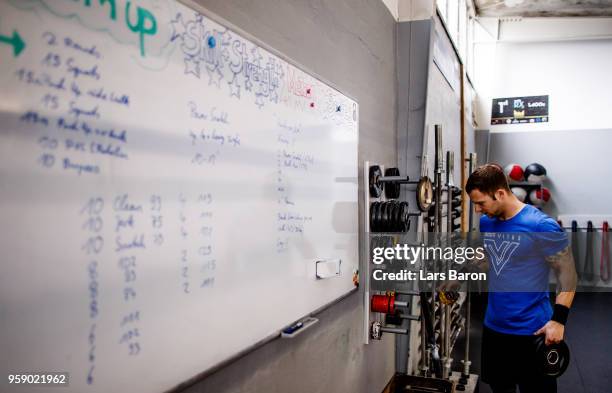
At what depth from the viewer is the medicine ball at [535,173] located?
197 inches

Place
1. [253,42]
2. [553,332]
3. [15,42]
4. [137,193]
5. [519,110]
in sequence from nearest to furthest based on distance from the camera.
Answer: [15,42]
[137,193]
[253,42]
[553,332]
[519,110]

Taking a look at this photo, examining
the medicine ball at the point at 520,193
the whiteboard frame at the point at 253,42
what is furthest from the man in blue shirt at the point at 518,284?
the medicine ball at the point at 520,193

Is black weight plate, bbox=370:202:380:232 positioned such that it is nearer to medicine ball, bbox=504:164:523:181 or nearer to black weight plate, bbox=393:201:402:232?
black weight plate, bbox=393:201:402:232

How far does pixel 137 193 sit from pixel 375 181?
1.29 meters

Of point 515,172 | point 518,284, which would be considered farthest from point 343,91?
point 515,172

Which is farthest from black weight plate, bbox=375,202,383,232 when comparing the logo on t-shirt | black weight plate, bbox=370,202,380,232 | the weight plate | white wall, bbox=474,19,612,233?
white wall, bbox=474,19,612,233

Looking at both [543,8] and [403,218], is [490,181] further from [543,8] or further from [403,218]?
[543,8]

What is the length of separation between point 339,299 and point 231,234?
0.73m

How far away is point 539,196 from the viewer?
496cm

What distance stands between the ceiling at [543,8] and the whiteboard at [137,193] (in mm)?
4820

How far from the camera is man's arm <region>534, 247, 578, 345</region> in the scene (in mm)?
1637

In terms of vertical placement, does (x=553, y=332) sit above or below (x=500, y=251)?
below

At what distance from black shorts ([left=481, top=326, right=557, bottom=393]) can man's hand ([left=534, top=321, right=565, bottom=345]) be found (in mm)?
71

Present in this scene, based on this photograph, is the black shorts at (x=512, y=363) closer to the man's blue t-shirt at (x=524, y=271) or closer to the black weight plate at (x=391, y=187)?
the man's blue t-shirt at (x=524, y=271)
